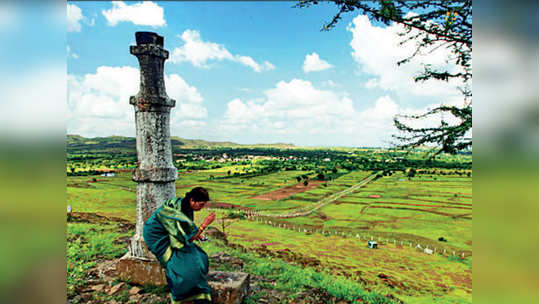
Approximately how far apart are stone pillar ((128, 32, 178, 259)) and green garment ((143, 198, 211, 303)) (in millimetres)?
1262

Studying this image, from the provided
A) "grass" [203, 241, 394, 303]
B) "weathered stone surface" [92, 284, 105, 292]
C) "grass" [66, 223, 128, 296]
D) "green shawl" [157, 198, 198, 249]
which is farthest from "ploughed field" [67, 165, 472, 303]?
"green shawl" [157, 198, 198, 249]

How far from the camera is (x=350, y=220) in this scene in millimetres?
45281

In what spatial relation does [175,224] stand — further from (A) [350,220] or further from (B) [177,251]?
(A) [350,220]

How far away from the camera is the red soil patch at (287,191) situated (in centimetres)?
5864

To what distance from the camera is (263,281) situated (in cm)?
515

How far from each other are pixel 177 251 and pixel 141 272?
173 cm

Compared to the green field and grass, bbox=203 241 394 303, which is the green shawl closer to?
grass, bbox=203 241 394 303

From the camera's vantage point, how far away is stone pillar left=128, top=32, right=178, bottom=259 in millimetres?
4422

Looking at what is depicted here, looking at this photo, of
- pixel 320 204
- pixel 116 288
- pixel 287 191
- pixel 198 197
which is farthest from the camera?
pixel 287 191

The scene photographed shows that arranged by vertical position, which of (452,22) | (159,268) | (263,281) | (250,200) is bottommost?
(250,200)

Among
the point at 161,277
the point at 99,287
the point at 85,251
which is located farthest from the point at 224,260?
the point at 85,251
